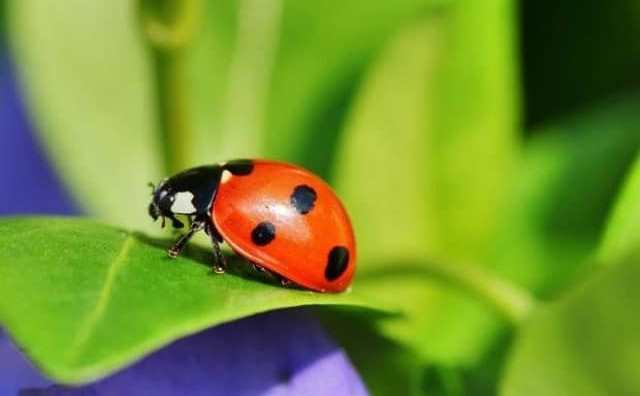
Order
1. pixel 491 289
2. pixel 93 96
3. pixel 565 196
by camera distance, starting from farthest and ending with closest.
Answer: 1. pixel 93 96
2. pixel 565 196
3. pixel 491 289

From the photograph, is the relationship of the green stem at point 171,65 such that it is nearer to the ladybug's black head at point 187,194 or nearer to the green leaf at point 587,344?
the ladybug's black head at point 187,194

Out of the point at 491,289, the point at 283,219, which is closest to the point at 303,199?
the point at 283,219

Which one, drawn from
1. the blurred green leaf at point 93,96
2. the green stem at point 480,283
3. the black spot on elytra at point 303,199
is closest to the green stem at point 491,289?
the green stem at point 480,283

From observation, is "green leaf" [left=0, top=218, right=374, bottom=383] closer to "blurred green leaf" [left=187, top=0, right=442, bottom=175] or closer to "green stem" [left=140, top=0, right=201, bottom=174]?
"green stem" [left=140, top=0, right=201, bottom=174]

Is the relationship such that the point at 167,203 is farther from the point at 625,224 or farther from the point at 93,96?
the point at 93,96

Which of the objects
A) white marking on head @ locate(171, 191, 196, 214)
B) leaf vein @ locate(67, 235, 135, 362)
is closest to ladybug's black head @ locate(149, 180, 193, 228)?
white marking on head @ locate(171, 191, 196, 214)

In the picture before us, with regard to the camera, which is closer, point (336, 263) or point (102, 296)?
point (102, 296)

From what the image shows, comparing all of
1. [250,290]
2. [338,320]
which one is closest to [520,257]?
[338,320]
